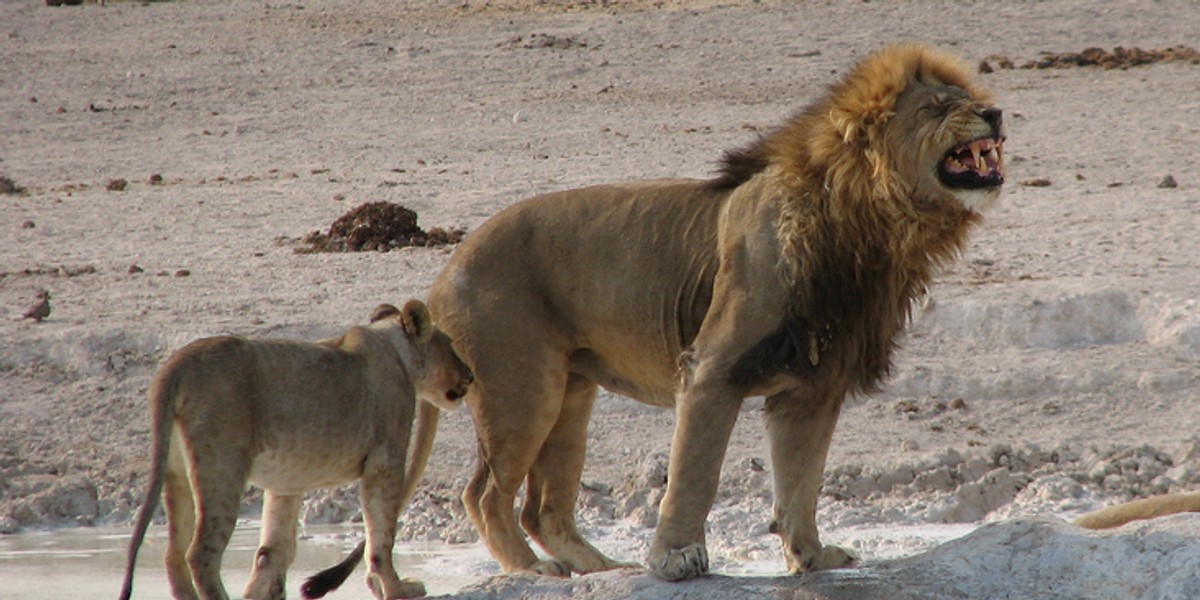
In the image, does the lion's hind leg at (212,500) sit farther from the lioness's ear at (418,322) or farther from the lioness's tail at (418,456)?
the lioness's ear at (418,322)

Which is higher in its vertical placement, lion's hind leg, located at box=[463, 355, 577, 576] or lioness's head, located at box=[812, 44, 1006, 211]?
lioness's head, located at box=[812, 44, 1006, 211]

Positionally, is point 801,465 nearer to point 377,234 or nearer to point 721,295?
point 721,295

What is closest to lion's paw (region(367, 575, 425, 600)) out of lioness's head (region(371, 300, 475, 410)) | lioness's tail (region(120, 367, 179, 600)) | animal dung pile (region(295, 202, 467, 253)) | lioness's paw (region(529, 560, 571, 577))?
lioness's paw (region(529, 560, 571, 577))

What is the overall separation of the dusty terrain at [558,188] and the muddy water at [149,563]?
0.72 feet

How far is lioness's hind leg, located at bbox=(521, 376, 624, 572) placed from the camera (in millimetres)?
6492

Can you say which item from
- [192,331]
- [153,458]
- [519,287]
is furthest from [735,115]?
[153,458]

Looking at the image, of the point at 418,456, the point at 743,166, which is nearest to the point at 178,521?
the point at 418,456

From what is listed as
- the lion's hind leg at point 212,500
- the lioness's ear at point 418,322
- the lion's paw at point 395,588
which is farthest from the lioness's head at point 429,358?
the lion's hind leg at point 212,500

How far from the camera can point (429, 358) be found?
604cm

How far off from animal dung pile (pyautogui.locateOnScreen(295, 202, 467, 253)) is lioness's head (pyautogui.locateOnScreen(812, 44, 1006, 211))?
5.85 meters

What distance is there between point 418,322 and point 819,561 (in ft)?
4.55

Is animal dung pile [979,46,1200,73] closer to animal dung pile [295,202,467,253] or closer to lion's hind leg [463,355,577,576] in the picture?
animal dung pile [295,202,467,253]

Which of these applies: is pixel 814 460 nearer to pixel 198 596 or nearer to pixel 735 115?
pixel 198 596

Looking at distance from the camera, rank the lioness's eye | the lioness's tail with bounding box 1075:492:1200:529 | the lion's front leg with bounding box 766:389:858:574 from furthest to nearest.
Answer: the lioness's tail with bounding box 1075:492:1200:529, the lion's front leg with bounding box 766:389:858:574, the lioness's eye
